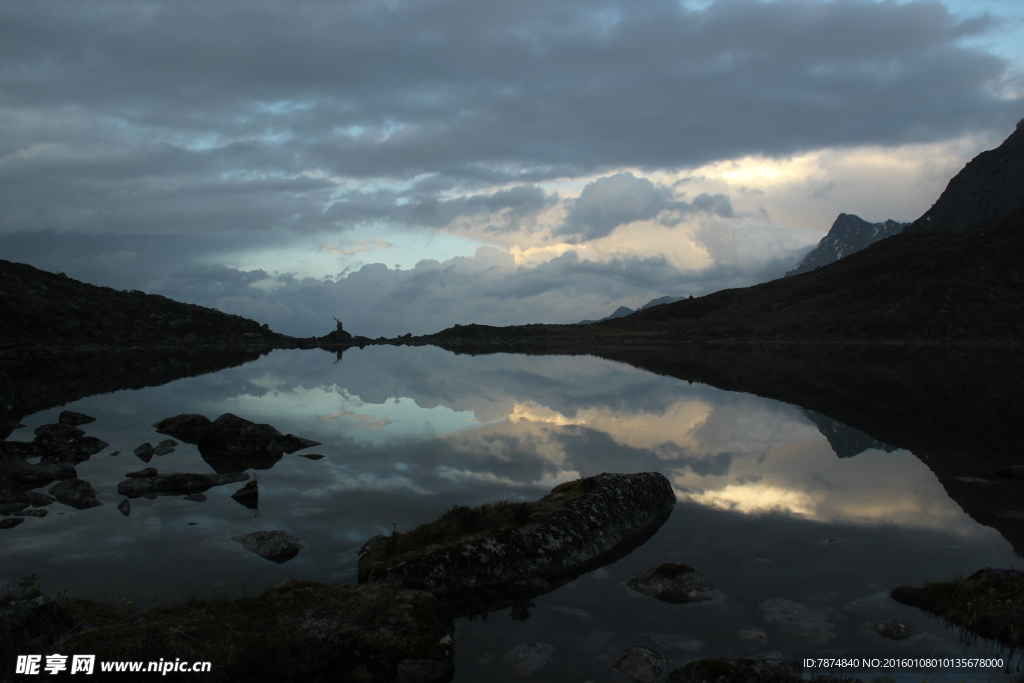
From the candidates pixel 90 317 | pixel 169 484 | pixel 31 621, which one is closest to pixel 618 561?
pixel 31 621

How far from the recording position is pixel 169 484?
16500mm

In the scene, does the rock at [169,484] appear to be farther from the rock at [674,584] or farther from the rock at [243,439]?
the rock at [674,584]

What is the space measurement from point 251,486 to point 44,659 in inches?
388

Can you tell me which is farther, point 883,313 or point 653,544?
point 883,313

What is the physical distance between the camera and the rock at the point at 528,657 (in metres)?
7.76

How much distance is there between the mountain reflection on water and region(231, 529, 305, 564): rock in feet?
0.71

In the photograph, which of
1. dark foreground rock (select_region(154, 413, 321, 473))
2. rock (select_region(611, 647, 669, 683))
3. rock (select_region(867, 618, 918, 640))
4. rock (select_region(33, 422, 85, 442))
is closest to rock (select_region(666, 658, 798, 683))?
rock (select_region(611, 647, 669, 683))

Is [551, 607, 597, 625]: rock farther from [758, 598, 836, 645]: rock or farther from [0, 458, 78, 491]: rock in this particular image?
[0, 458, 78, 491]: rock

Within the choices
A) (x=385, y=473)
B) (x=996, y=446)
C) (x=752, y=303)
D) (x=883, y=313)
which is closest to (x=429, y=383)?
(x=385, y=473)

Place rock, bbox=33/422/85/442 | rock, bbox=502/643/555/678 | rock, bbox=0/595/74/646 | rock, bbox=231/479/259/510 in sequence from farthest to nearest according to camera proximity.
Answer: rock, bbox=33/422/85/442
rock, bbox=231/479/259/510
rock, bbox=502/643/555/678
rock, bbox=0/595/74/646

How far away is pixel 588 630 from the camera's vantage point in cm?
884

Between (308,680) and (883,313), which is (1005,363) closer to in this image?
(308,680)

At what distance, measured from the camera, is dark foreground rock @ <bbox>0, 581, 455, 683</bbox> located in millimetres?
6773

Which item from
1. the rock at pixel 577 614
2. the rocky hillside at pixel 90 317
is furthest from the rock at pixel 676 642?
the rocky hillside at pixel 90 317
